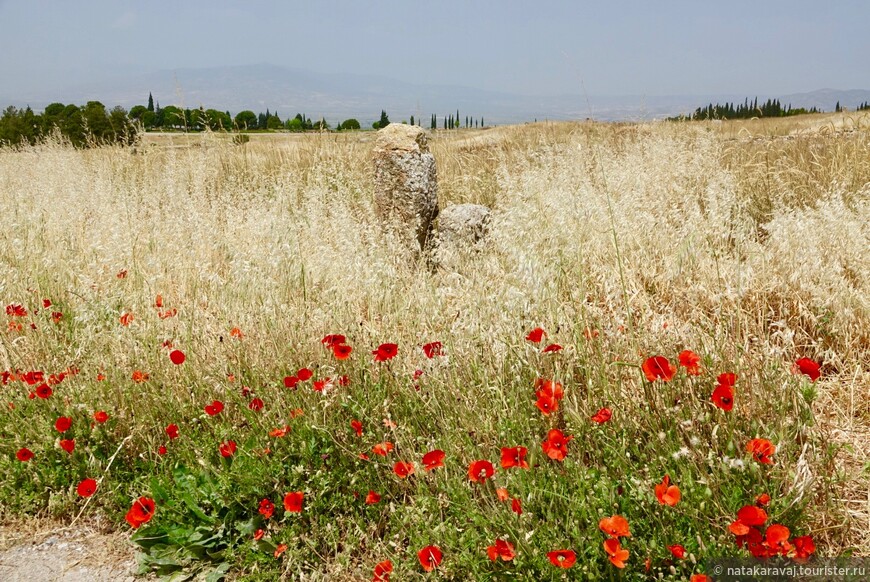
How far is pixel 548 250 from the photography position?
3.20m

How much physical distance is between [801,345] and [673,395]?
1.32 m

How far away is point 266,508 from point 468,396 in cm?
93

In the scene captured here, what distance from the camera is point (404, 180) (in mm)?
5879

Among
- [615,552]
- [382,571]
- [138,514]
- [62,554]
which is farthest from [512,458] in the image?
[62,554]

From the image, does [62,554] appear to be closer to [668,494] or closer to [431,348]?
[431,348]

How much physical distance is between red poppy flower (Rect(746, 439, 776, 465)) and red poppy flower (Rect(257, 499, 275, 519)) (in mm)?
1654

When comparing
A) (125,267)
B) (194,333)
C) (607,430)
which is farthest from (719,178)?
(125,267)

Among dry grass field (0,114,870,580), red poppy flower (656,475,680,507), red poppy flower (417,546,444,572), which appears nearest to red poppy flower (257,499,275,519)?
dry grass field (0,114,870,580)

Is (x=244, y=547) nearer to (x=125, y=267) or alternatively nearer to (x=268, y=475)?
(x=268, y=475)

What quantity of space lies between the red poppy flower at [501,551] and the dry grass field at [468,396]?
0.17 feet

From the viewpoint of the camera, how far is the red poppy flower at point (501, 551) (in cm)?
167

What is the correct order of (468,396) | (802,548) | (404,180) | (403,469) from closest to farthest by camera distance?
(802,548) → (403,469) → (468,396) → (404,180)

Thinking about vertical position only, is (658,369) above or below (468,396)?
above

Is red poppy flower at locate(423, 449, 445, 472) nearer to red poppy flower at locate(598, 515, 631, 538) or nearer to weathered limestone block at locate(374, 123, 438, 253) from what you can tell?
red poppy flower at locate(598, 515, 631, 538)
